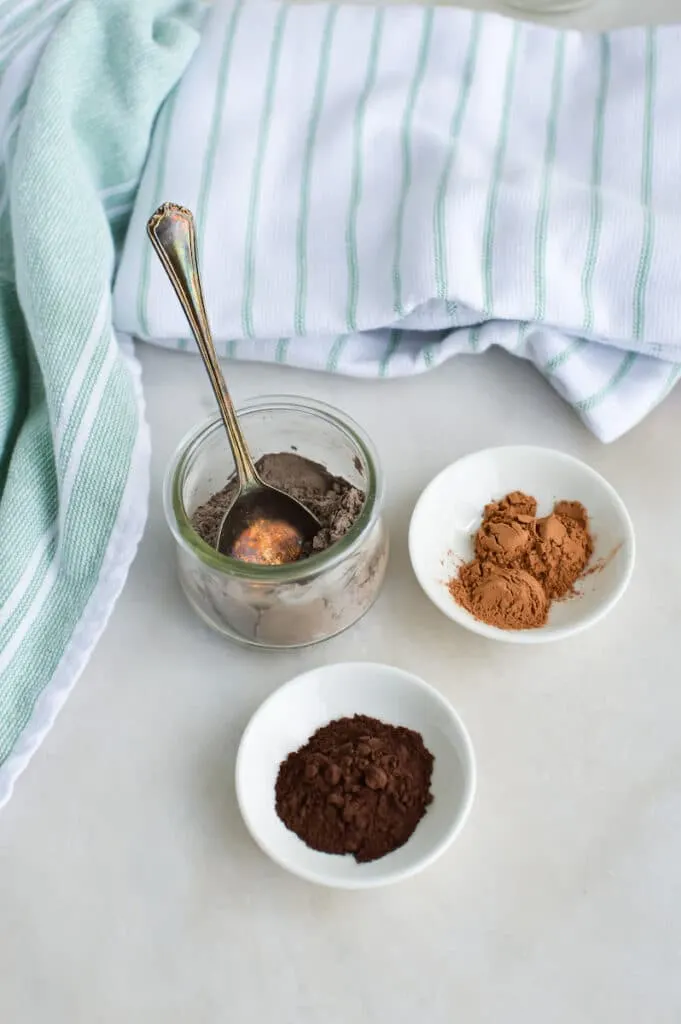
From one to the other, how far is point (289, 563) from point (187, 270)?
0.17 metres

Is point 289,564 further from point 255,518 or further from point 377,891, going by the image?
point 377,891

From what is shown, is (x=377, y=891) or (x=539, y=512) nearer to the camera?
(x=377, y=891)

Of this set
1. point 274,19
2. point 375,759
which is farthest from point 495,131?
point 375,759

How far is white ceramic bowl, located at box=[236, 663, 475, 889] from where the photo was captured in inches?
19.9

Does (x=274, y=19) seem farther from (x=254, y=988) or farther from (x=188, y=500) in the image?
(x=254, y=988)

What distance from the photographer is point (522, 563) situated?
605mm

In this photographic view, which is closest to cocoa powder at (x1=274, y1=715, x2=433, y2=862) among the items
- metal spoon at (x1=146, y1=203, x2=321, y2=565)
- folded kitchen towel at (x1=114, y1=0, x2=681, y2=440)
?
metal spoon at (x1=146, y1=203, x2=321, y2=565)

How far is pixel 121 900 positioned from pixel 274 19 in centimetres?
64

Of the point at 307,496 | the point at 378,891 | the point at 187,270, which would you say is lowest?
the point at 378,891

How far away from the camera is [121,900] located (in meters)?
0.53

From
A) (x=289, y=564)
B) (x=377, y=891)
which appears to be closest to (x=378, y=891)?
(x=377, y=891)

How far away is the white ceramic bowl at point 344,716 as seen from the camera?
1.66 ft

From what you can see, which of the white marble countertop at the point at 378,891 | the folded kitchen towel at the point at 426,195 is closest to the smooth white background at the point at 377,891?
the white marble countertop at the point at 378,891

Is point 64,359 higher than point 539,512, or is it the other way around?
point 64,359
